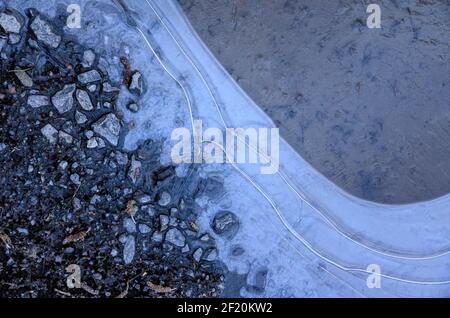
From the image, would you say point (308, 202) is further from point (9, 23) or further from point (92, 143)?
point (9, 23)

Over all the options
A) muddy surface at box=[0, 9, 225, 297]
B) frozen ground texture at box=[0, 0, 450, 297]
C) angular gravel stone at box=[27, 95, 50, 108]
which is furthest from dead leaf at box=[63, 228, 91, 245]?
angular gravel stone at box=[27, 95, 50, 108]

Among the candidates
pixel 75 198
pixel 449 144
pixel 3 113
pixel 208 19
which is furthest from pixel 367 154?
pixel 3 113

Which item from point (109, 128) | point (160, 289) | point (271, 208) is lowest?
point (160, 289)

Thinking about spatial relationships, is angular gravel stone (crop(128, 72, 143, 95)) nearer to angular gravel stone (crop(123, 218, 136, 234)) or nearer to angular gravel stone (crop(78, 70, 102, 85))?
angular gravel stone (crop(78, 70, 102, 85))

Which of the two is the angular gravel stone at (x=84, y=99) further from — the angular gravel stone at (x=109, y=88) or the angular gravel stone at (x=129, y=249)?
the angular gravel stone at (x=129, y=249)

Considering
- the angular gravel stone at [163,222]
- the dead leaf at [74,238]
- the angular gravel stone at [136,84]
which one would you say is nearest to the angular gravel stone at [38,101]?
the angular gravel stone at [136,84]

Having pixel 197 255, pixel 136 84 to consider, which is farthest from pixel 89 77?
pixel 197 255
